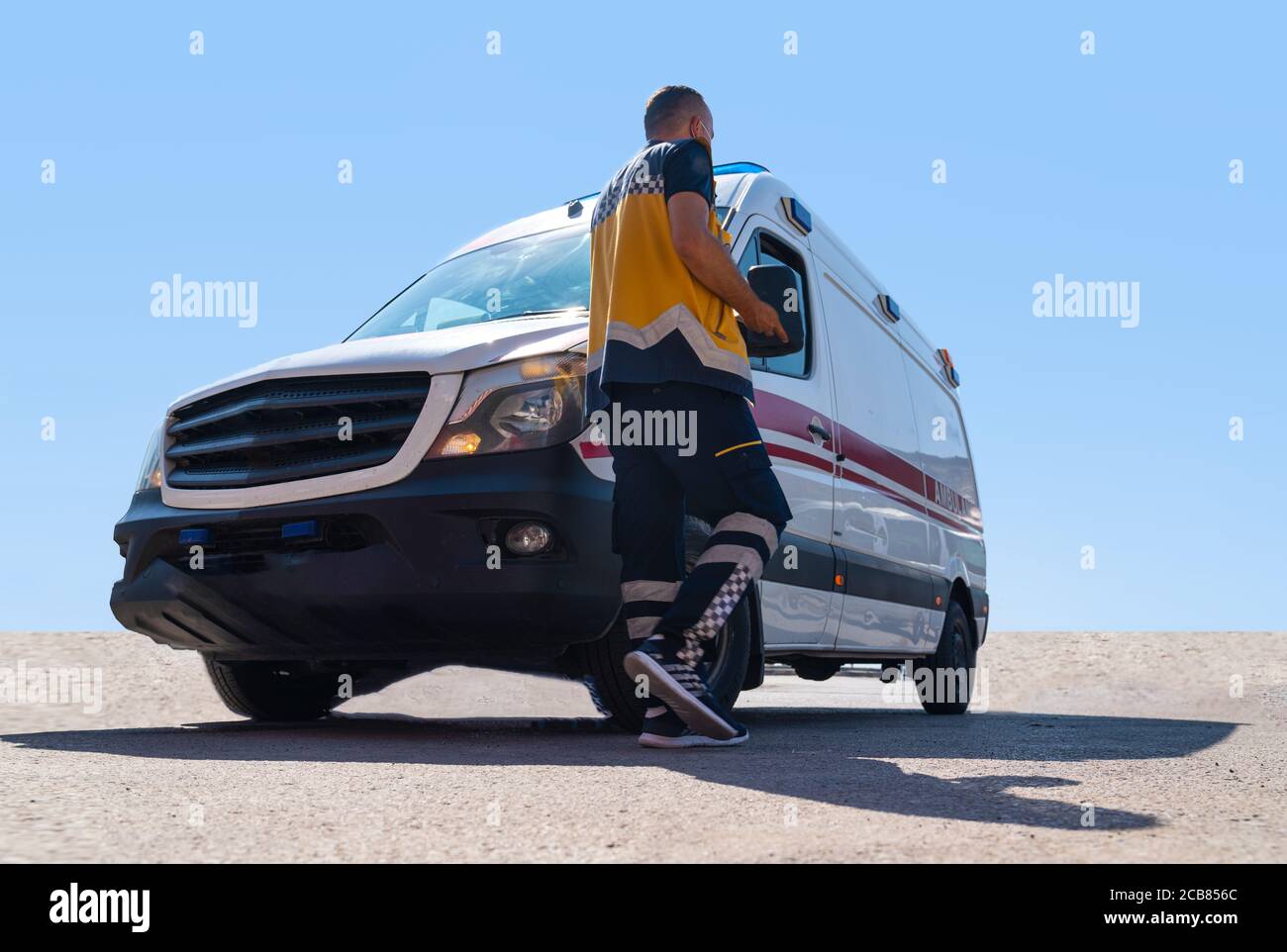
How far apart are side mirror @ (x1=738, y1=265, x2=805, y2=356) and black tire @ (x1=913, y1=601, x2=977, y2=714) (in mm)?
4665

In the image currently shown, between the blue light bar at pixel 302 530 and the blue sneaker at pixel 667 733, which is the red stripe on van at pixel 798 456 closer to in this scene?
the blue sneaker at pixel 667 733

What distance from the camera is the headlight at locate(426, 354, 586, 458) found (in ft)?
15.2

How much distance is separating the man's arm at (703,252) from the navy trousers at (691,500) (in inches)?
13.4

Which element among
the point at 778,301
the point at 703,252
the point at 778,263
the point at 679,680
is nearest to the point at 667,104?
the point at 703,252

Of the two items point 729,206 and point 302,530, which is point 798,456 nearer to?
point 729,206

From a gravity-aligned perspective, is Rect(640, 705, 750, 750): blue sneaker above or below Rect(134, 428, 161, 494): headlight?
below

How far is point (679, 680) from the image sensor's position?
439 centimetres

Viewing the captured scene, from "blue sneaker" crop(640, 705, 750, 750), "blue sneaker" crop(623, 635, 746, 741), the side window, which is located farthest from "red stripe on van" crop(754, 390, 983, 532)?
"blue sneaker" crop(640, 705, 750, 750)

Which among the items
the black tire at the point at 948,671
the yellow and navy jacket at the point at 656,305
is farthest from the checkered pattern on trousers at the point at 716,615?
the black tire at the point at 948,671

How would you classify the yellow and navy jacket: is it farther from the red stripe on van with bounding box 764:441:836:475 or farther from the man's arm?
the red stripe on van with bounding box 764:441:836:475

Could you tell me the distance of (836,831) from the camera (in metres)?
2.84
